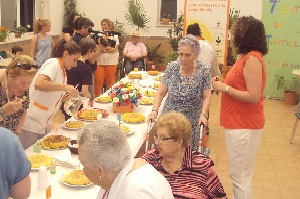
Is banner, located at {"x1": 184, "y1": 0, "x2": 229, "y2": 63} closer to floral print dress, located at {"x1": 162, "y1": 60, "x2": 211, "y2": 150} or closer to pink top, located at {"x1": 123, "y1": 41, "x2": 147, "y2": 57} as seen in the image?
pink top, located at {"x1": 123, "y1": 41, "x2": 147, "y2": 57}

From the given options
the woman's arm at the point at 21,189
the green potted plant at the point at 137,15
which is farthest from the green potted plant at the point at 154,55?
the woman's arm at the point at 21,189

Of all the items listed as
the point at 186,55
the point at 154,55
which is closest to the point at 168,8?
the point at 154,55

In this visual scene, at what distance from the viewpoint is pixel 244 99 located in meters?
2.93

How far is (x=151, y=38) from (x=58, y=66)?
6.36 meters

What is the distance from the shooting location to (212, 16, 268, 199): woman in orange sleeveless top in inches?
114

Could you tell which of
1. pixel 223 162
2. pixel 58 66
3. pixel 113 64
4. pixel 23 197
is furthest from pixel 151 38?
pixel 23 197

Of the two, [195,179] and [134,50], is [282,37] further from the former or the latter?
[195,179]

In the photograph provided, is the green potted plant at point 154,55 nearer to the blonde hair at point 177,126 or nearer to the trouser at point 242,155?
the trouser at point 242,155

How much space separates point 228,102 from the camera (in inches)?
122

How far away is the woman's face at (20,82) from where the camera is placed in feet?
8.80

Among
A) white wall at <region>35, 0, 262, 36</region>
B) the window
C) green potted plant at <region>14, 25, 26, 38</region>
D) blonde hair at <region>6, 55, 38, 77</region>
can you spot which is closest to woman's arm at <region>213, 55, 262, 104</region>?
blonde hair at <region>6, 55, 38, 77</region>

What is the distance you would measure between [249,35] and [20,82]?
5.42 feet

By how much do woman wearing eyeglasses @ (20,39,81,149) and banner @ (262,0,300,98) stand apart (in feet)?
17.7

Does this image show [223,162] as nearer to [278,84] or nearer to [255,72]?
[255,72]
